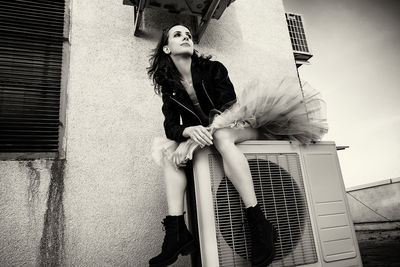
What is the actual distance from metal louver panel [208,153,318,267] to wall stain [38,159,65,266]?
3.59 ft

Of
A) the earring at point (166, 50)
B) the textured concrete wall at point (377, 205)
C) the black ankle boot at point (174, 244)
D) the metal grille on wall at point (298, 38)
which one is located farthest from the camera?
the textured concrete wall at point (377, 205)

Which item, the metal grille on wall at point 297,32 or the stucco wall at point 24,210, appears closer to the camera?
the stucco wall at point 24,210

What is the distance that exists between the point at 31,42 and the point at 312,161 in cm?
210

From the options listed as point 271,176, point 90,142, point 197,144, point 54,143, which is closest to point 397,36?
point 271,176

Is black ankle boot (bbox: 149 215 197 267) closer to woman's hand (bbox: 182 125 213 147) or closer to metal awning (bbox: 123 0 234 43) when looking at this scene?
woman's hand (bbox: 182 125 213 147)

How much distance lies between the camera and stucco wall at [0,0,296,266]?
160cm

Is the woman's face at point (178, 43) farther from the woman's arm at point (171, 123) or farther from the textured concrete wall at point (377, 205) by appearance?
the textured concrete wall at point (377, 205)

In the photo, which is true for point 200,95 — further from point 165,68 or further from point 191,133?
point 191,133

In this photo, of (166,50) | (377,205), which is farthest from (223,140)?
(377,205)

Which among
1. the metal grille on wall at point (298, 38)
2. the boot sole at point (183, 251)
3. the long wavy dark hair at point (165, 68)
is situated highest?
the metal grille on wall at point (298, 38)

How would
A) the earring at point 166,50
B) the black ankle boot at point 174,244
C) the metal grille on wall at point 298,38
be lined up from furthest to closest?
the metal grille on wall at point 298,38 < the earring at point 166,50 < the black ankle boot at point 174,244

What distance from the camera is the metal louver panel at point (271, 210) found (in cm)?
109

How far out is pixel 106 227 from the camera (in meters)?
1.69

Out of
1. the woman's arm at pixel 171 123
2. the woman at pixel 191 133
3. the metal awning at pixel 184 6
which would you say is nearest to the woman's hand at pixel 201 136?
the woman at pixel 191 133
